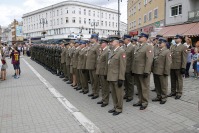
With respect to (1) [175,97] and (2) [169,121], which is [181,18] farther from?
(2) [169,121]

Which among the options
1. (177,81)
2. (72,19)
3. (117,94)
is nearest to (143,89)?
(117,94)

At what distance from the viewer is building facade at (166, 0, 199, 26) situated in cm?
2136

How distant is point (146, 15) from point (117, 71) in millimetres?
29993

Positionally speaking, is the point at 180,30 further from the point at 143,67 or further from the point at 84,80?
the point at 143,67

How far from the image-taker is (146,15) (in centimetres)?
3375

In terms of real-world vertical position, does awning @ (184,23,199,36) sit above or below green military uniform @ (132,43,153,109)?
above

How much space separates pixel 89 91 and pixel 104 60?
8.35 ft

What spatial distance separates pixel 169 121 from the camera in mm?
5262

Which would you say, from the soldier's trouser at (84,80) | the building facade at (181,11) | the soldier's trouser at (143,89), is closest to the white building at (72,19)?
the building facade at (181,11)

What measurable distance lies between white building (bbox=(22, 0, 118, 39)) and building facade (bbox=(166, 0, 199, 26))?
39.2 m

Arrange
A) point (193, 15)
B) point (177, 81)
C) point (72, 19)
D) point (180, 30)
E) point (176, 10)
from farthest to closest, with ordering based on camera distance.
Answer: point (72, 19) < point (176, 10) < point (180, 30) < point (193, 15) < point (177, 81)

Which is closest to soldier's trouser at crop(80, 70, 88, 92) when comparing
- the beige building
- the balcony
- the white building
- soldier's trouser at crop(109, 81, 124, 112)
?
soldier's trouser at crop(109, 81, 124, 112)

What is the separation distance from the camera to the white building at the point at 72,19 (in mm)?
71812

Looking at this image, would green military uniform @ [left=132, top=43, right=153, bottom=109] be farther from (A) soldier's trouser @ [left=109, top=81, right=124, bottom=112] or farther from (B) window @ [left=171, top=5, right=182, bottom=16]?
(B) window @ [left=171, top=5, right=182, bottom=16]
